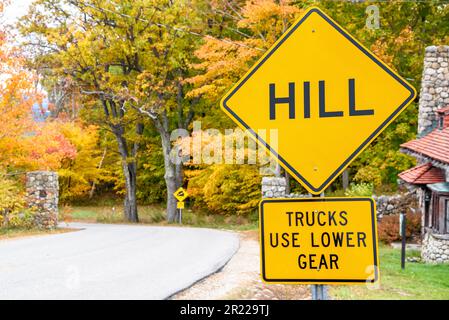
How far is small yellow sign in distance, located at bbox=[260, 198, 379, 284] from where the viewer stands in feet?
10.9

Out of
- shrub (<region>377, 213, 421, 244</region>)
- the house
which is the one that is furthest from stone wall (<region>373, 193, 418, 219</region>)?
the house

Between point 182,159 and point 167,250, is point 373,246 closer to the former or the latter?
point 167,250

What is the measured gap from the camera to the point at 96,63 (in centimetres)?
3312

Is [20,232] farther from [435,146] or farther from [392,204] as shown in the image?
[392,204]

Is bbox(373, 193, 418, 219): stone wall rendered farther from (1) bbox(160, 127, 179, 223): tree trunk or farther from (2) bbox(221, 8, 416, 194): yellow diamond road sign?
(2) bbox(221, 8, 416, 194): yellow diamond road sign

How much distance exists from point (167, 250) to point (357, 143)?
469 inches

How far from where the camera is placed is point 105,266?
452 inches

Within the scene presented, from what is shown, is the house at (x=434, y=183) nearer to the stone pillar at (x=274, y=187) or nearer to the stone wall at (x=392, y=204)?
the stone pillar at (x=274, y=187)

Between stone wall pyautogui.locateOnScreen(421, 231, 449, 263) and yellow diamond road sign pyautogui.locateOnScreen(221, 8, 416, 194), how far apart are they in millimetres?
13625

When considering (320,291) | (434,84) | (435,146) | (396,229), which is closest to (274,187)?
(396,229)

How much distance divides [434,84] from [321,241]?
20.8 meters

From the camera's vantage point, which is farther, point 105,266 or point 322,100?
point 105,266

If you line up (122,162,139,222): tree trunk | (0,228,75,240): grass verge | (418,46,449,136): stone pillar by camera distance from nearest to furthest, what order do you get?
(0,228,75,240): grass verge < (418,46,449,136): stone pillar < (122,162,139,222): tree trunk

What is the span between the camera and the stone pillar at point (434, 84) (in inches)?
885
